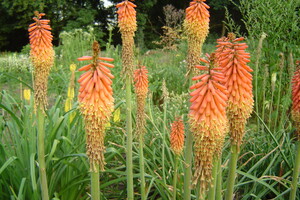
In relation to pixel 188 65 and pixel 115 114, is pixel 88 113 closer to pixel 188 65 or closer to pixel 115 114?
pixel 188 65

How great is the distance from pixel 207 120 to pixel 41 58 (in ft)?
4.10

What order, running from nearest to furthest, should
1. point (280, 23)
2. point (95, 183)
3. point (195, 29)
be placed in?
point (95, 183) < point (195, 29) < point (280, 23)

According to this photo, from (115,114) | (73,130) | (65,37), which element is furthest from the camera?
(65,37)

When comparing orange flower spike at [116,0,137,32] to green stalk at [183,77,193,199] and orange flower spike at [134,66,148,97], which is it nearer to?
orange flower spike at [134,66,148,97]

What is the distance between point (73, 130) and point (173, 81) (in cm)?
433

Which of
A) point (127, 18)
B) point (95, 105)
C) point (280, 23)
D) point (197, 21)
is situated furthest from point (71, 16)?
point (95, 105)

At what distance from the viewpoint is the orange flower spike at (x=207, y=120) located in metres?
1.45

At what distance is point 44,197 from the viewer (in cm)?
208

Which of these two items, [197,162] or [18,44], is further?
[18,44]

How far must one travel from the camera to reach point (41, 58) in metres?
2.09

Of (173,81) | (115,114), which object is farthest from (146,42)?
(115,114)

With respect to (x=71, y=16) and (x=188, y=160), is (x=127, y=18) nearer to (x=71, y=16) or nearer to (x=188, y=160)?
(x=188, y=160)

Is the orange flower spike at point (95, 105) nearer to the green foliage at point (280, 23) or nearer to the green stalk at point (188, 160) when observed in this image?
the green stalk at point (188, 160)

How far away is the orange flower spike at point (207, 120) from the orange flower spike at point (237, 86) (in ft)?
0.65
